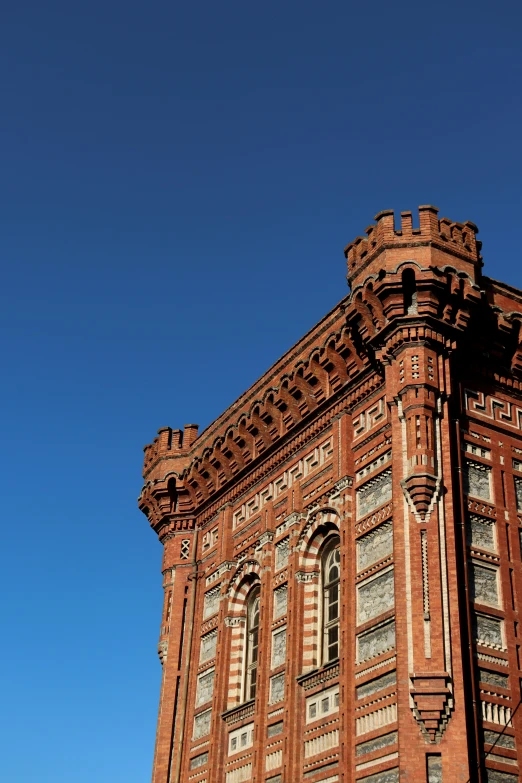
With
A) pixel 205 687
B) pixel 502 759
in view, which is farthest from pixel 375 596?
pixel 205 687

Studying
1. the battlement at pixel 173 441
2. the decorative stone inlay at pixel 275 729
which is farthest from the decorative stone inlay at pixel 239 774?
the battlement at pixel 173 441

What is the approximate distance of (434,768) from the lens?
48.2 feet

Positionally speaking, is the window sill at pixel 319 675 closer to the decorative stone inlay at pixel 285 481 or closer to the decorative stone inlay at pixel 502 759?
the decorative stone inlay at pixel 502 759

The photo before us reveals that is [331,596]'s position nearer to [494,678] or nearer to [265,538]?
[265,538]

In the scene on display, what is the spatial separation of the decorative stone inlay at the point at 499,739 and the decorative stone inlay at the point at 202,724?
7914 millimetres

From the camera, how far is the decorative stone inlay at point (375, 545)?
17844 mm

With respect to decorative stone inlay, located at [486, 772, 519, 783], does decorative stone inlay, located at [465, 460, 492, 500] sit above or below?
above

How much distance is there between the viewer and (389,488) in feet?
60.5

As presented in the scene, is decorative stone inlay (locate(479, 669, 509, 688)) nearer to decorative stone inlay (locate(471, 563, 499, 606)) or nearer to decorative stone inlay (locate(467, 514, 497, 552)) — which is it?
decorative stone inlay (locate(471, 563, 499, 606))

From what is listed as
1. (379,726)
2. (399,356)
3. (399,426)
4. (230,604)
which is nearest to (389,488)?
(399,426)

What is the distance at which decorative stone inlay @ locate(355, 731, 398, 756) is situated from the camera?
Result: 625 inches

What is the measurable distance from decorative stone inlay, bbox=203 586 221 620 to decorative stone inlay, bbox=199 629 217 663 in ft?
1.72

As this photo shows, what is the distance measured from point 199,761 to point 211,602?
358cm

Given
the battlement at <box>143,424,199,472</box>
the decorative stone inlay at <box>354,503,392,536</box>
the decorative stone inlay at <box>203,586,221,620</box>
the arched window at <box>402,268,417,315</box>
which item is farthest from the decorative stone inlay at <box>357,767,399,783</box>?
the battlement at <box>143,424,199,472</box>
